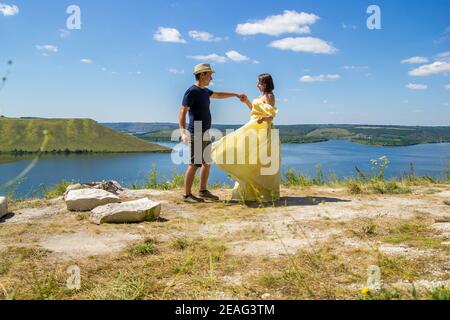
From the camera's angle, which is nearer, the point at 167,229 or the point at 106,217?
the point at 167,229

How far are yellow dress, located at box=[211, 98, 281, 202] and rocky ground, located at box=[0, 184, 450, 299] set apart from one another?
1.82 feet

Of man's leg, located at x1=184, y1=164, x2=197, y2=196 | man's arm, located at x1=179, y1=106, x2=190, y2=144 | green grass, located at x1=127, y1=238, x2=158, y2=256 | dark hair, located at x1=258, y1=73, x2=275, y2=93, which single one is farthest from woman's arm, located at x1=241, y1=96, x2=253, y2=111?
green grass, located at x1=127, y1=238, x2=158, y2=256

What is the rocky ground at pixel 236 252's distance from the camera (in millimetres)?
3066

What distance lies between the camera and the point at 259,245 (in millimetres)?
4383

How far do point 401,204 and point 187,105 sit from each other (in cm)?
406

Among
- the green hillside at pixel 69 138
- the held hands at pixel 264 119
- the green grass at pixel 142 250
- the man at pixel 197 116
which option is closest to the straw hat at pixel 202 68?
the man at pixel 197 116

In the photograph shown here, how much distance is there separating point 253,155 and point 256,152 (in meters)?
0.08

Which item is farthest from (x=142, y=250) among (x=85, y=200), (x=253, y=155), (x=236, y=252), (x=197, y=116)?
(x=197, y=116)

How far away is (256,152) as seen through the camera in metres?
7.09

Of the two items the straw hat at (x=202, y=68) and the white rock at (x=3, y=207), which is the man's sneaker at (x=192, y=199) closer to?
the straw hat at (x=202, y=68)

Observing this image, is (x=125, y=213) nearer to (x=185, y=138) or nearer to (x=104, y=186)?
(x=185, y=138)
